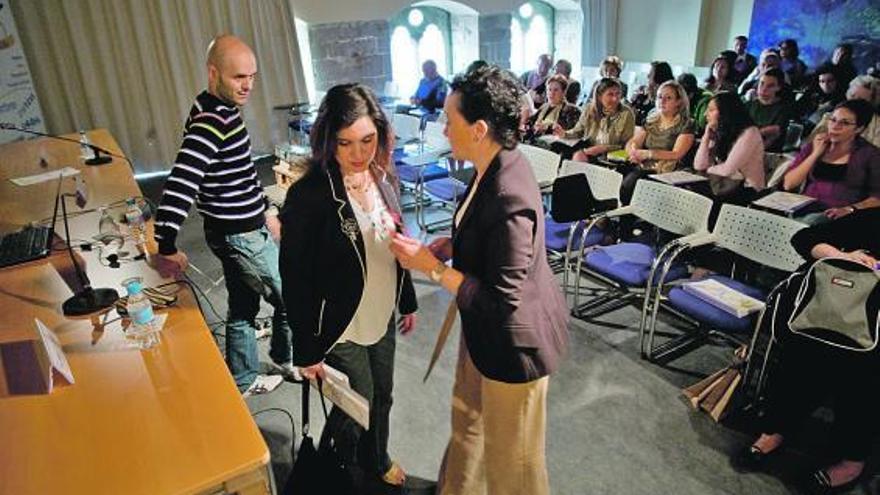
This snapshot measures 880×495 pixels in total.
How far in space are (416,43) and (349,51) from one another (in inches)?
59.9

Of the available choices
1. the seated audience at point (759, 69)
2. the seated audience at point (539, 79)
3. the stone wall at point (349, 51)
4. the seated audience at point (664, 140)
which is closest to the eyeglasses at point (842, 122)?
the seated audience at point (664, 140)

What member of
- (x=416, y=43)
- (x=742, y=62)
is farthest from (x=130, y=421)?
(x=416, y=43)

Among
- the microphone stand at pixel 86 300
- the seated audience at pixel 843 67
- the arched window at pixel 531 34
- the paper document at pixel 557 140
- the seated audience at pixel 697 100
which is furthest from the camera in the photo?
the arched window at pixel 531 34

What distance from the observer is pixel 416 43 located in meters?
8.16

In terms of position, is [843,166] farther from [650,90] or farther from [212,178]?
[212,178]

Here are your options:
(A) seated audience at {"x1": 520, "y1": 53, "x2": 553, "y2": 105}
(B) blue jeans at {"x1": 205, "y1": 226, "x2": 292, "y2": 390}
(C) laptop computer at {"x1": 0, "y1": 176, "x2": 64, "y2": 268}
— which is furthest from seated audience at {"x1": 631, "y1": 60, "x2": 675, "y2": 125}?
(C) laptop computer at {"x1": 0, "y1": 176, "x2": 64, "y2": 268}

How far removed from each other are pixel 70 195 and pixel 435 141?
110 inches

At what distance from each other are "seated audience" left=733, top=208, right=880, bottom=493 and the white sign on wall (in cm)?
635

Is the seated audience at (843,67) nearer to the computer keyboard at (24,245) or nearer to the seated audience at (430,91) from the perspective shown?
the seated audience at (430,91)

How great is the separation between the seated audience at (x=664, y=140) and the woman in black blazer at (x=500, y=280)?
2826 mm

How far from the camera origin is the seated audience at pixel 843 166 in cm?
297

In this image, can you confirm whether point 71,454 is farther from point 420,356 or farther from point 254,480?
point 420,356

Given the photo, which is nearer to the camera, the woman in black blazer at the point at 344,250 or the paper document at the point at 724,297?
the woman in black blazer at the point at 344,250

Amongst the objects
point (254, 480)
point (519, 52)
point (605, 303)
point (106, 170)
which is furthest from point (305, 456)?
point (519, 52)
